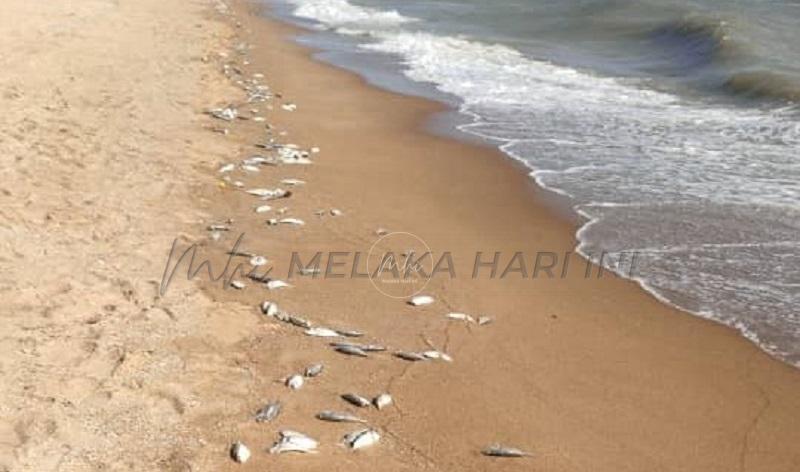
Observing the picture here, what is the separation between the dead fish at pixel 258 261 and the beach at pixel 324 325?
121 mm

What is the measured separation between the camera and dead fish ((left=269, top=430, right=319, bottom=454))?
4.37 meters

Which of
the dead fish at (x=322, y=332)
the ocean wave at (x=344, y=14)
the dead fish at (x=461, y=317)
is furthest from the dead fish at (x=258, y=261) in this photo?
the ocean wave at (x=344, y=14)

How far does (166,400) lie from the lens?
4.74 metres

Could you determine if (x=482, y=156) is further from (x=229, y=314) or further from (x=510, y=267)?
(x=229, y=314)

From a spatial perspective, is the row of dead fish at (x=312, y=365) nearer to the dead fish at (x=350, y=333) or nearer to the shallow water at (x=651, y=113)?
the dead fish at (x=350, y=333)

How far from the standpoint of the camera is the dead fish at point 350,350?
5.45 metres

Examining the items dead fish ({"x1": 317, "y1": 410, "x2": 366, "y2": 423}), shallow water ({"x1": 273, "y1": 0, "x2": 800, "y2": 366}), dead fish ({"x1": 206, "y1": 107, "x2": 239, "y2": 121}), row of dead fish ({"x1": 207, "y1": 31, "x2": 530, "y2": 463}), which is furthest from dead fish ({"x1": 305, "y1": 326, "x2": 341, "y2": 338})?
dead fish ({"x1": 206, "y1": 107, "x2": 239, "y2": 121})

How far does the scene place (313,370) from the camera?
5195mm

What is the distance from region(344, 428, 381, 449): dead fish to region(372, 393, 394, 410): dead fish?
0.96 ft

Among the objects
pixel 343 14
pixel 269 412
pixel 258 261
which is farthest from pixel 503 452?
pixel 343 14

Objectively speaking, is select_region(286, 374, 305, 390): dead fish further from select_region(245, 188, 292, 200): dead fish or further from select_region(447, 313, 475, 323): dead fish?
select_region(245, 188, 292, 200): dead fish

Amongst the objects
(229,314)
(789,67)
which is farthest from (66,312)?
(789,67)

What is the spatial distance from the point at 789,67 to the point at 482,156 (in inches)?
332

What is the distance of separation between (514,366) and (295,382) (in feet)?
4.43
